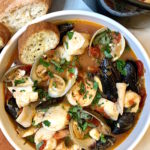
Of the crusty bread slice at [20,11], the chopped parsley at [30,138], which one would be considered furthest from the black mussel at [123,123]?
the crusty bread slice at [20,11]

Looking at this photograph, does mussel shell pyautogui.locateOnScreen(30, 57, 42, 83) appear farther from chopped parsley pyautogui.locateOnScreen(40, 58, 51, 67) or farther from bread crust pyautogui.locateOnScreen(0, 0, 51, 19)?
bread crust pyautogui.locateOnScreen(0, 0, 51, 19)

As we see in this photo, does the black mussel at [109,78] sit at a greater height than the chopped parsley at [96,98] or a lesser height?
greater

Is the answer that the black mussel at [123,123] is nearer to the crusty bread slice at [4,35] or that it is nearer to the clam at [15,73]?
the clam at [15,73]

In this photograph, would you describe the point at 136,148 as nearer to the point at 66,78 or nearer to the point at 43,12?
the point at 66,78

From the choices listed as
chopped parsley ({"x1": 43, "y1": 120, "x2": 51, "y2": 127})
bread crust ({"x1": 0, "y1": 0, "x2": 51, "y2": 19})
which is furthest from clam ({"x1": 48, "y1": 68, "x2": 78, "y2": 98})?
bread crust ({"x1": 0, "y1": 0, "x2": 51, "y2": 19})

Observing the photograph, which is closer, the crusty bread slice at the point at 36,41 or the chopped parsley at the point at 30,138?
the crusty bread slice at the point at 36,41

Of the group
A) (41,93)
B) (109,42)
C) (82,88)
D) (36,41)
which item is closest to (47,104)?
(41,93)

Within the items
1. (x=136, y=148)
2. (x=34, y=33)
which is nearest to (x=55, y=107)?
(x=34, y=33)
